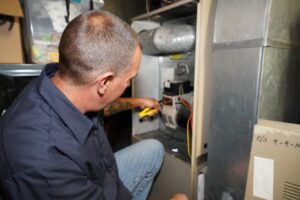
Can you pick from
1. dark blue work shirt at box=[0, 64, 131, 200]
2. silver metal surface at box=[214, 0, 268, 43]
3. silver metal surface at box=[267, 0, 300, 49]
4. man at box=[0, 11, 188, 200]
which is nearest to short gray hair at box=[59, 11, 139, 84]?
man at box=[0, 11, 188, 200]

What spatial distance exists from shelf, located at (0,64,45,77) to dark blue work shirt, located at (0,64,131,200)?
1.74 feet

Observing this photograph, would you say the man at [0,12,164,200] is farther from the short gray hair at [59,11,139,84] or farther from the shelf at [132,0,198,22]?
the shelf at [132,0,198,22]

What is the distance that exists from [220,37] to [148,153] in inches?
30.3

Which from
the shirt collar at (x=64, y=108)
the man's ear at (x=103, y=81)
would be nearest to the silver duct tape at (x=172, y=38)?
the man's ear at (x=103, y=81)

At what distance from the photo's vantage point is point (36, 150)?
615 millimetres

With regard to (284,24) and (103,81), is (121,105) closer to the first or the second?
(103,81)

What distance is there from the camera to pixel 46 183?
60 centimetres

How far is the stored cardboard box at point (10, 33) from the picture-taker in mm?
1128

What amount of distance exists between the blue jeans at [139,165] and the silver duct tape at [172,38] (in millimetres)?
628

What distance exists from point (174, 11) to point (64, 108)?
1008 mm

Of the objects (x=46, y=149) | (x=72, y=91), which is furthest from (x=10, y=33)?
(x=46, y=149)

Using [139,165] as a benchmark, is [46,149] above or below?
above

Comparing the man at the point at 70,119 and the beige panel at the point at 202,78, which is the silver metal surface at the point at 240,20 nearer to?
the beige panel at the point at 202,78

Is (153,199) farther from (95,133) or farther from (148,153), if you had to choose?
(95,133)
